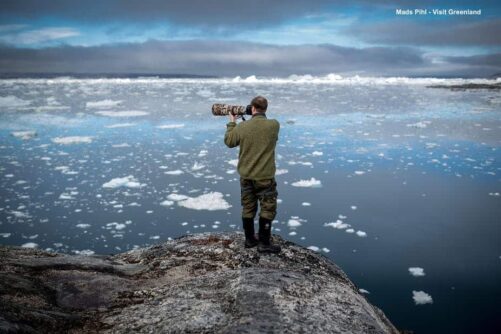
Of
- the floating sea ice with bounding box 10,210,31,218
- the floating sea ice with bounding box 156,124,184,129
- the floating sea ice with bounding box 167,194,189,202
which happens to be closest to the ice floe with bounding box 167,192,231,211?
the floating sea ice with bounding box 167,194,189,202

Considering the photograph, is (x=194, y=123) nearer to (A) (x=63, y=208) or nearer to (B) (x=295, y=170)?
(B) (x=295, y=170)

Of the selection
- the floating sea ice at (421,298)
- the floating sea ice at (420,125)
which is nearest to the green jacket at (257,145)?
the floating sea ice at (421,298)

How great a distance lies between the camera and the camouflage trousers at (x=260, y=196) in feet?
12.0

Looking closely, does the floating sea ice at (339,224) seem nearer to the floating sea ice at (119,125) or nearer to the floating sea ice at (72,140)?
the floating sea ice at (72,140)

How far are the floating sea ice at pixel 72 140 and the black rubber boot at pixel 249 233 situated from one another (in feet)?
38.7

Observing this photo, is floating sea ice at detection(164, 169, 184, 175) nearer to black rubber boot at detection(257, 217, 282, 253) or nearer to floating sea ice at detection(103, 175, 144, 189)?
floating sea ice at detection(103, 175, 144, 189)

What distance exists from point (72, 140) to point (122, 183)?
6210 mm

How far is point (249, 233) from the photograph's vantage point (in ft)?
12.6

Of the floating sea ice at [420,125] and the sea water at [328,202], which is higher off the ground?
the floating sea ice at [420,125]

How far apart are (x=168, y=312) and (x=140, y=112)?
873 inches

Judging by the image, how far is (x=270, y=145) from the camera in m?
3.61

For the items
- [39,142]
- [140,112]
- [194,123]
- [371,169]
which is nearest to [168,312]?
[371,169]

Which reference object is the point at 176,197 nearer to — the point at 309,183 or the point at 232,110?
the point at 309,183

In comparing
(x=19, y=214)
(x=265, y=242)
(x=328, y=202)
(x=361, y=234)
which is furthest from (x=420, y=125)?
(x=19, y=214)
